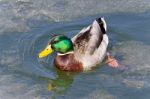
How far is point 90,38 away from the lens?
7.88 m

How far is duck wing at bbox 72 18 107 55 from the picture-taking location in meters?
7.78

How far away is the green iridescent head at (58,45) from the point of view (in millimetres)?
7602

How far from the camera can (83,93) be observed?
7023mm

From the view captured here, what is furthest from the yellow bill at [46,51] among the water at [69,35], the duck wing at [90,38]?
the duck wing at [90,38]

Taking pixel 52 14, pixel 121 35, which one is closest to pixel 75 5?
pixel 52 14

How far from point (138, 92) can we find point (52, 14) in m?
2.85

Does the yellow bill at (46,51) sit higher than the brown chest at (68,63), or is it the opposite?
the yellow bill at (46,51)

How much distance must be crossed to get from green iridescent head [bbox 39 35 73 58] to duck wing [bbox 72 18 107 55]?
0.52 ft

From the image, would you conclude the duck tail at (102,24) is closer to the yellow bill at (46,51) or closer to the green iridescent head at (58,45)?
the green iridescent head at (58,45)

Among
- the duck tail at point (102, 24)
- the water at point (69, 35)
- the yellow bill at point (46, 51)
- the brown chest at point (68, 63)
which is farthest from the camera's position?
the duck tail at point (102, 24)

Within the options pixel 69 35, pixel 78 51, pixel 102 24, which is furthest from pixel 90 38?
pixel 69 35

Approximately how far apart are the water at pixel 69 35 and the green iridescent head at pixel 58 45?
0.27 metres

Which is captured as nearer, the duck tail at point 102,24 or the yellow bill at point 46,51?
the yellow bill at point 46,51

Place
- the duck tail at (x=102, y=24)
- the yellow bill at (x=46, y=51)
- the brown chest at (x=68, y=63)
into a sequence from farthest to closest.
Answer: the duck tail at (x=102, y=24), the brown chest at (x=68, y=63), the yellow bill at (x=46, y=51)
